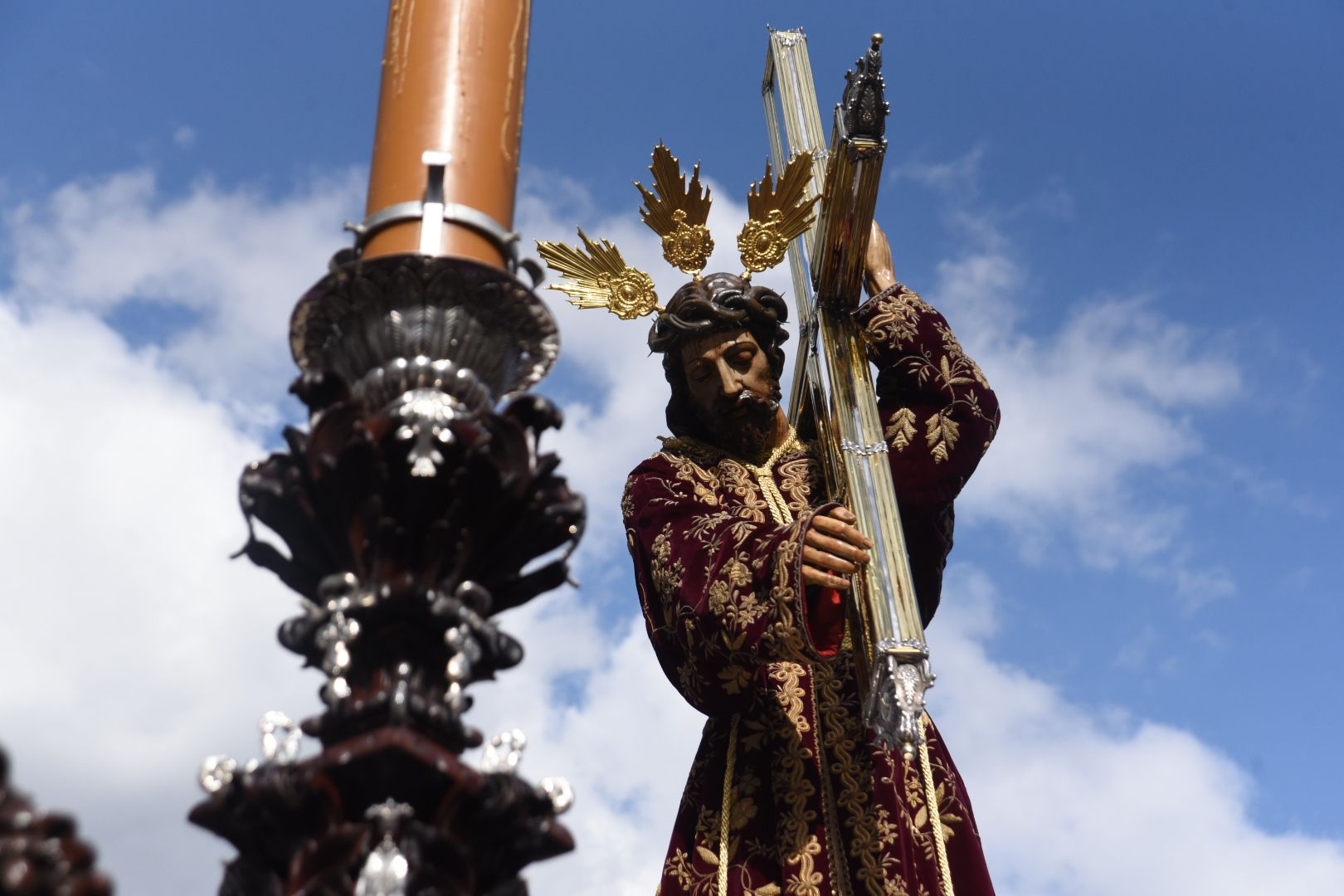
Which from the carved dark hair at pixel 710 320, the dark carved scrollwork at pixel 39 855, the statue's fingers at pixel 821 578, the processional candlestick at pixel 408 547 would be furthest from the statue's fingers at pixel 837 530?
the dark carved scrollwork at pixel 39 855

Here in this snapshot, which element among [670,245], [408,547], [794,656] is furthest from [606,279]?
[408,547]

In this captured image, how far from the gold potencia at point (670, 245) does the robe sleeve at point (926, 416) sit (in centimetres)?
Answer: 52

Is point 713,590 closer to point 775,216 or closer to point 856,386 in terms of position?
point 856,386

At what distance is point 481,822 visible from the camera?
6.25 ft

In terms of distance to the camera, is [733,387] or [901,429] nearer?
[901,429]

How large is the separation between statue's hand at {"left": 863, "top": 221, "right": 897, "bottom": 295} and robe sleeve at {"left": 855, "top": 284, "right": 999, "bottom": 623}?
16cm

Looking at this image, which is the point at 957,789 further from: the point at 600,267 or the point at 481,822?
the point at 481,822

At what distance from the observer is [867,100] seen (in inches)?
180

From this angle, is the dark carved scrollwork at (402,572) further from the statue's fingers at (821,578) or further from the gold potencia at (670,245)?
the gold potencia at (670,245)

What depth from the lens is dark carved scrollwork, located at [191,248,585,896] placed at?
1856 mm

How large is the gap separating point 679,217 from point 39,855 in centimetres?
436

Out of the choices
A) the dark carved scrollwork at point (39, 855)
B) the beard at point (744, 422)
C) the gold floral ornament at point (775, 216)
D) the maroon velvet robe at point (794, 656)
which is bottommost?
the dark carved scrollwork at point (39, 855)

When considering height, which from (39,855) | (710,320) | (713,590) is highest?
(710,320)

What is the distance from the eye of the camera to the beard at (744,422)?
5.27m
